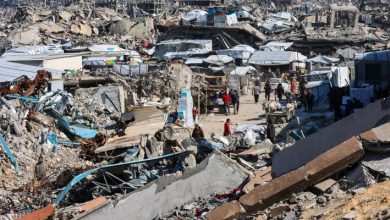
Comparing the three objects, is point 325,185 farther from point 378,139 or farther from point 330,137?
point 330,137

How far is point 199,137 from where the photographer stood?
13.3 metres

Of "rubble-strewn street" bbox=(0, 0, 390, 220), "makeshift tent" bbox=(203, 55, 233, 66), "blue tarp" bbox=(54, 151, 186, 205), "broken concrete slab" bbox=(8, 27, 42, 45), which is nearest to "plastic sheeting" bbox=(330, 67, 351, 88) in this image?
"rubble-strewn street" bbox=(0, 0, 390, 220)

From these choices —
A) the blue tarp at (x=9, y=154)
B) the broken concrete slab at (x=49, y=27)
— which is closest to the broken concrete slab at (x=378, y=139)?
the blue tarp at (x=9, y=154)

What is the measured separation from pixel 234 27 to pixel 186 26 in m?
2.95

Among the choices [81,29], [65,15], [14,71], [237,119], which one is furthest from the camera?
[65,15]

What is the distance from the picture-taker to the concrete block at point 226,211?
8007mm

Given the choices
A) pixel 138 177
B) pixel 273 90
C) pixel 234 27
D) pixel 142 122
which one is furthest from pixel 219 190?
pixel 234 27

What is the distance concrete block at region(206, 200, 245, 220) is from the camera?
801 centimetres

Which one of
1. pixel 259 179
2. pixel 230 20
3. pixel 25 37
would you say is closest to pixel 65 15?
pixel 25 37

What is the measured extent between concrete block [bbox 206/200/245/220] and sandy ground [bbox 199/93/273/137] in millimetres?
7844

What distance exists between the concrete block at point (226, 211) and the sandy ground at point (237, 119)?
309 inches

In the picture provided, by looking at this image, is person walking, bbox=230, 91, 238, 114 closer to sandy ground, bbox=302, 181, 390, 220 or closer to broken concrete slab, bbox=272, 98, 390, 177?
broken concrete slab, bbox=272, 98, 390, 177

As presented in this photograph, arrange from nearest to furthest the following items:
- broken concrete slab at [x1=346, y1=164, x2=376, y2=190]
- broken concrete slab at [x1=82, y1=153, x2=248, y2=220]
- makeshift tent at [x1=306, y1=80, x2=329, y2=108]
Answer: broken concrete slab at [x1=346, y1=164, x2=376, y2=190]
broken concrete slab at [x1=82, y1=153, x2=248, y2=220]
makeshift tent at [x1=306, y1=80, x2=329, y2=108]

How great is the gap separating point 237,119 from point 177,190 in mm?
8853
